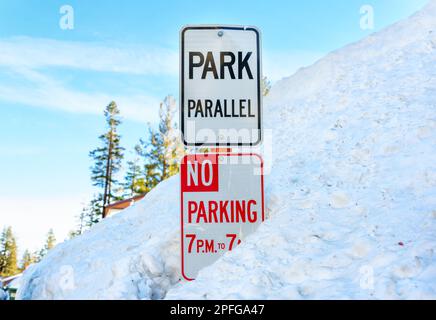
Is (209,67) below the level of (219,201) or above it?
above

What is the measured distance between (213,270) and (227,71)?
2208 millimetres

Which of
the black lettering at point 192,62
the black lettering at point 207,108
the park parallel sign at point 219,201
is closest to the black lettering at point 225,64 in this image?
the black lettering at point 192,62

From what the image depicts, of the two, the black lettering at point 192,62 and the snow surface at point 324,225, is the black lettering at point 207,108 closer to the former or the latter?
the black lettering at point 192,62

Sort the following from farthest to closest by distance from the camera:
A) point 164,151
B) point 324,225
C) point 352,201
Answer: point 164,151 → point 352,201 → point 324,225

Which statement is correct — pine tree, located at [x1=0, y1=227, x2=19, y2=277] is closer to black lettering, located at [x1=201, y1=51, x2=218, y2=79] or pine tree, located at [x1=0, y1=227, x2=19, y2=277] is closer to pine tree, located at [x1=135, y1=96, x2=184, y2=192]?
pine tree, located at [x1=135, y1=96, x2=184, y2=192]

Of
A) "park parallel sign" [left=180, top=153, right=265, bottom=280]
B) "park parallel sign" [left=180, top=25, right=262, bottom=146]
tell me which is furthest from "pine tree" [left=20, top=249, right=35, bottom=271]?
"park parallel sign" [left=180, top=25, right=262, bottom=146]

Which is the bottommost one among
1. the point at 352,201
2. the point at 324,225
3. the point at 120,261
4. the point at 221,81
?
the point at 120,261

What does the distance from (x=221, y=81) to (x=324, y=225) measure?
2.58 metres

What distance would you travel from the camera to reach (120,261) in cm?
575

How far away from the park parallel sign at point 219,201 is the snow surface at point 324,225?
14.3 inches

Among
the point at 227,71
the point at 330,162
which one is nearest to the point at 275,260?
the point at 227,71

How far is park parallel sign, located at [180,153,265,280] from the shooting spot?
12.5 feet

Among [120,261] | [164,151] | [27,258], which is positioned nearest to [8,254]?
[27,258]

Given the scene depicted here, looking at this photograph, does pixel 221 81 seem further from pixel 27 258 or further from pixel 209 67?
pixel 27 258
